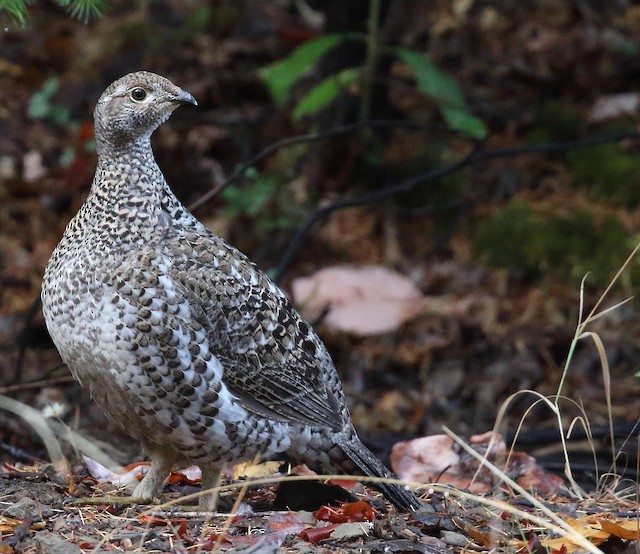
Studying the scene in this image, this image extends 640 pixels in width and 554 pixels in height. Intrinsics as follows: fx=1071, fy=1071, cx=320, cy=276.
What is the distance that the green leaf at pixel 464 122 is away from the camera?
6832 mm

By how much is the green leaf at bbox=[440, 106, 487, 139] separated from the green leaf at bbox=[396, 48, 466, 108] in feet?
0.34

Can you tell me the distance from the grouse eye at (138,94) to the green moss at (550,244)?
4.36m

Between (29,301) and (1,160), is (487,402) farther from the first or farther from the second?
(1,160)

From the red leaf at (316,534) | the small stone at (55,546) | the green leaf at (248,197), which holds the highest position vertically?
the green leaf at (248,197)

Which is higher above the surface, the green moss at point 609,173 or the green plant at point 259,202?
the green plant at point 259,202

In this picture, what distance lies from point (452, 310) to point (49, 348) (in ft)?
9.40

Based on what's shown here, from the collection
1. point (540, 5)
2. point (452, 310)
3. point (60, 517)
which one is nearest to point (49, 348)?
point (452, 310)

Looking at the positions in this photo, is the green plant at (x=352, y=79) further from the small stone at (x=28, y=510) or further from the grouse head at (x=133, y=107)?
the small stone at (x=28, y=510)

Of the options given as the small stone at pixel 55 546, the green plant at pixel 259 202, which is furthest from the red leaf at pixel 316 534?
the green plant at pixel 259 202

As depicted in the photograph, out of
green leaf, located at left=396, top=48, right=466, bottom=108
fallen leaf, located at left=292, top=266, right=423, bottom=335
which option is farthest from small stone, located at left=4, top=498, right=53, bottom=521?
green leaf, located at left=396, top=48, right=466, bottom=108

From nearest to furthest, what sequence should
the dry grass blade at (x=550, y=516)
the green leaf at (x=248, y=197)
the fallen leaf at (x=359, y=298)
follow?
the dry grass blade at (x=550, y=516)
the fallen leaf at (x=359, y=298)
the green leaf at (x=248, y=197)

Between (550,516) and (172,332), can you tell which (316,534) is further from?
(172,332)

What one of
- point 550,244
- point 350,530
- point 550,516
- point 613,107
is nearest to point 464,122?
point 550,244

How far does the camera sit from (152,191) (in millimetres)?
4285
